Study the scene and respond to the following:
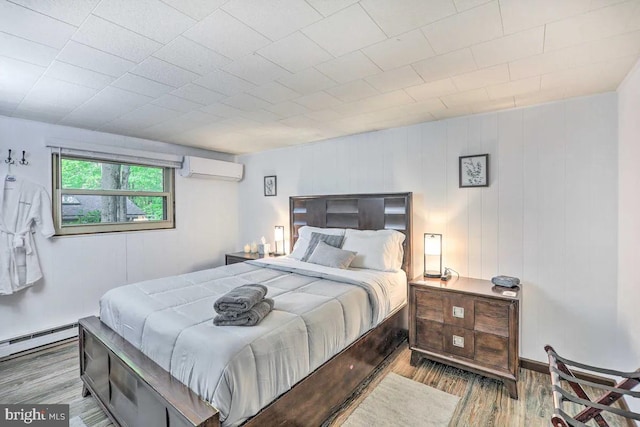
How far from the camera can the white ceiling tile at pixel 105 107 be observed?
246cm

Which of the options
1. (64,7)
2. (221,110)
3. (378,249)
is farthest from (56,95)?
(378,249)

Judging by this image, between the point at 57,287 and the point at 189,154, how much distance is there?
7.68 feet

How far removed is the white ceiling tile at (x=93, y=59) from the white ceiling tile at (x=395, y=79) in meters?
1.65

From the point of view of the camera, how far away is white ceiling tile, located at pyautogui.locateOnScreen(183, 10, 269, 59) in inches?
58.3

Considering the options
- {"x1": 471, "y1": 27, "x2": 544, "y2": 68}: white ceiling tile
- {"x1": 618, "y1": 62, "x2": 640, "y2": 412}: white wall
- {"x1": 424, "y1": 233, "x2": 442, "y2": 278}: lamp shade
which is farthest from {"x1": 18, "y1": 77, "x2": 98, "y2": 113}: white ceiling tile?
{"x1": 618, "y1": 62, "x2": 640, "y2": 412}: white wall

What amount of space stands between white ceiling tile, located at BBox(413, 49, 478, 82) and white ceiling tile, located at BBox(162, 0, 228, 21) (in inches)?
49.3

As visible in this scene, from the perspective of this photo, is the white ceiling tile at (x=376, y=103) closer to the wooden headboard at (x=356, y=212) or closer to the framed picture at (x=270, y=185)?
the wooden headboard at (x=356, y=212)

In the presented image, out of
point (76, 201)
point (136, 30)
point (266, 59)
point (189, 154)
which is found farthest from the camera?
point (189, 154)

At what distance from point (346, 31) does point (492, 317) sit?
2.35 meters

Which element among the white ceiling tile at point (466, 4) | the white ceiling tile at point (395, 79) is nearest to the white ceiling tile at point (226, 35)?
the white ceiling tile at point (395, 79)

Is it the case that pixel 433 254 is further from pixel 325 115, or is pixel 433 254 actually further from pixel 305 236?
pixel 325 115

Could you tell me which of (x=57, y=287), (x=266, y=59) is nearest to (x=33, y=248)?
(x=57, y=287)

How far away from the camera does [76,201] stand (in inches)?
140

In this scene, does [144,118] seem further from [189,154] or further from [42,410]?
[42,410]
